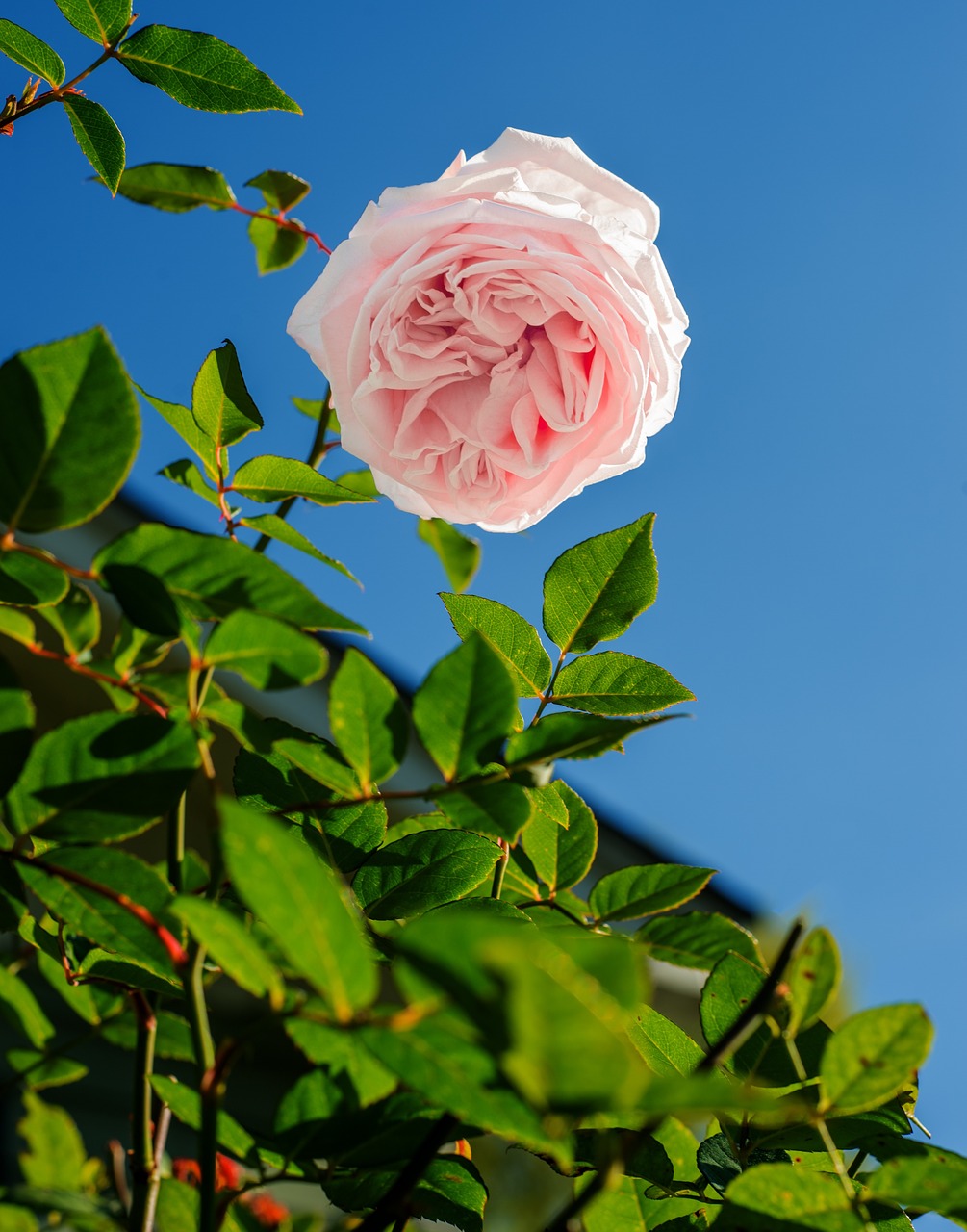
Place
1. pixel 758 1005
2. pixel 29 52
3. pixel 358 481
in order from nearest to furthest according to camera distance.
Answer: pixel 758 1005, pixel 29 52, pixel 358 481

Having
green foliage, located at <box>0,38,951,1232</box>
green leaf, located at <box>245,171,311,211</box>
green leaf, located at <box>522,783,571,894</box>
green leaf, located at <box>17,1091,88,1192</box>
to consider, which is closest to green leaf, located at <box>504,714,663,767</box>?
green foliage, located at <box>0,38,951,1232</box>

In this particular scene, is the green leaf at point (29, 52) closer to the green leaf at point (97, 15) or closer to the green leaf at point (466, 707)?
the green leaf at point (97, 15)

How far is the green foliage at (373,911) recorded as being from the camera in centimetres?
27

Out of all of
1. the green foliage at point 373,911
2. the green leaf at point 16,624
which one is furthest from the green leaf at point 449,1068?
the green leaf at point 16,624

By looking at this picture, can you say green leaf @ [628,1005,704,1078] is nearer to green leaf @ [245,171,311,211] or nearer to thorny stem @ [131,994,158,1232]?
thorny stem @ [131,994,158,1232]

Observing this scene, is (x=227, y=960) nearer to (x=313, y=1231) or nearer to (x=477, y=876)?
(x=477, y=876)

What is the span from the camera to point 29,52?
0.75 metres

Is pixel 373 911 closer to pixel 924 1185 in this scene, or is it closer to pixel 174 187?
pixel 924 1185

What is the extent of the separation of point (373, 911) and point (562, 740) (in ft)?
0.64

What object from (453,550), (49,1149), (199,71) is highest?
(199,71)

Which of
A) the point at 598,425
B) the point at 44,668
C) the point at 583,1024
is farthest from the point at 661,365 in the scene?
the point at 44,668

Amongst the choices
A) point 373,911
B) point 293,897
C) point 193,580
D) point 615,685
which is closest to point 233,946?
point 293,897

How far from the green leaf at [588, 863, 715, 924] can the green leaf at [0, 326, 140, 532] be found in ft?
1.10

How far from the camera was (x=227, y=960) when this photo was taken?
30 cm
